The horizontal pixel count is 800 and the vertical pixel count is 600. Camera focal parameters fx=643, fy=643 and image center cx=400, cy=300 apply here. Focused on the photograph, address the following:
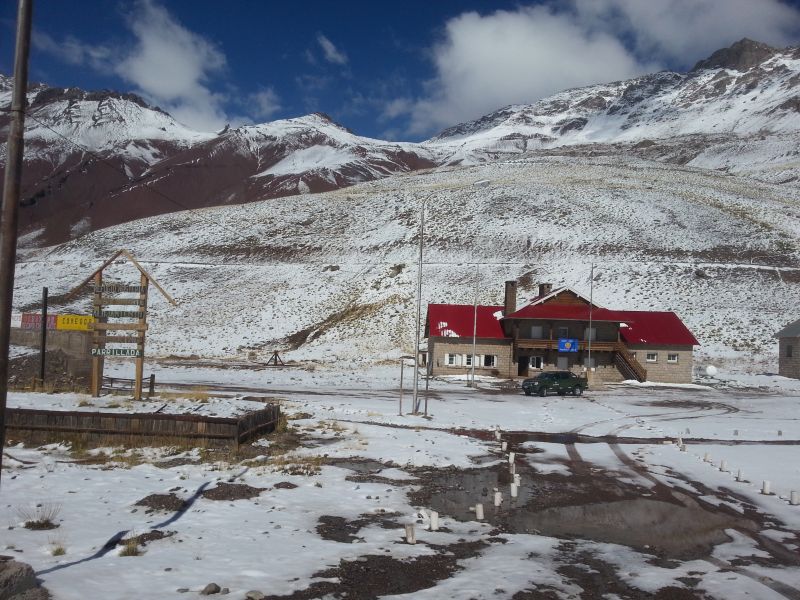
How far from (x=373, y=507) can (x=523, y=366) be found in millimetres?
46050

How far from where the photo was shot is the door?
188ft

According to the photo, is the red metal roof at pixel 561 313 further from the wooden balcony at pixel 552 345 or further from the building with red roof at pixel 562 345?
the wooden balcony at pixel 552 345

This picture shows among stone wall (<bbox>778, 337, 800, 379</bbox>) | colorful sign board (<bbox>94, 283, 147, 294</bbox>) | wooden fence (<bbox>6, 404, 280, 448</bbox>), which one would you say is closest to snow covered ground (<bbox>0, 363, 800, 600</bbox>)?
wooden fence (<bbox>6, 404, 280, 448</bbox>)

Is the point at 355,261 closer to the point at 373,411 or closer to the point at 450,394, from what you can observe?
the point at 450,394

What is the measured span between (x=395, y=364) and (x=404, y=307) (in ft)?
50.1

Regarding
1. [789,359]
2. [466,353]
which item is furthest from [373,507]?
[789,359]

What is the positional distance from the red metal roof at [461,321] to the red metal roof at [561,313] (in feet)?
8.59

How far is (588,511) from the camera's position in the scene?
44.9ft

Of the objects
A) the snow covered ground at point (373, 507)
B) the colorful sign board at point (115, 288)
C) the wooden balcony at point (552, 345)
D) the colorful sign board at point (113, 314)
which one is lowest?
the snow covered ground at point (373, 507)

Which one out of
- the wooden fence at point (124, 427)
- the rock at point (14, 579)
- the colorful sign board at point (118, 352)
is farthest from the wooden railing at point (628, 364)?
the rock at point (14, 579)

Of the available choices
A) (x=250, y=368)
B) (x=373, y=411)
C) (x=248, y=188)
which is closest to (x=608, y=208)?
(x=250, y=368)

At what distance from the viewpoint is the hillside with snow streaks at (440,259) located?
229 feet

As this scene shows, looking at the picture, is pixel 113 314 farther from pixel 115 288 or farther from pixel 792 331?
pixel 792 331

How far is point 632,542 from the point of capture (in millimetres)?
11531
